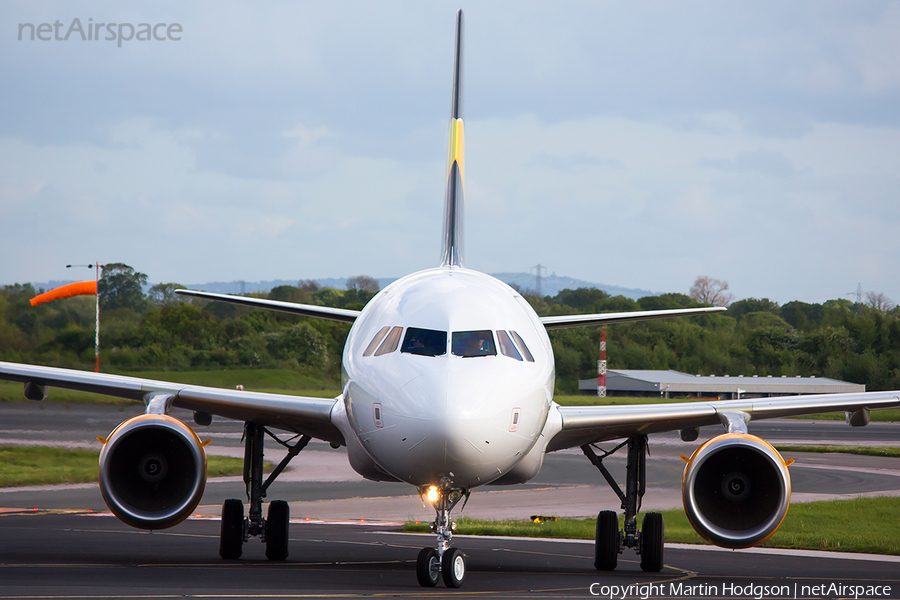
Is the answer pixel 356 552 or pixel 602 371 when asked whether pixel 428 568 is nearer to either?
pixel 356 552

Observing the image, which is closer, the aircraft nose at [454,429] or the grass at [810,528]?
the aircraft nose at [454,429]

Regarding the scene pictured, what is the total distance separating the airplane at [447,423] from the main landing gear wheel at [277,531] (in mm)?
25

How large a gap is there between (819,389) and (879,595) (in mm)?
66311

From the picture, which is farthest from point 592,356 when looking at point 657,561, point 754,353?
point 657,561

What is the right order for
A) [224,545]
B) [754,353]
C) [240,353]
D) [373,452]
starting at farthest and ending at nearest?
[754,353], [240,353], [224,545], [373,452]

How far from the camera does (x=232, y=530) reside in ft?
52.1

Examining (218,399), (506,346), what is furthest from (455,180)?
(506,346)

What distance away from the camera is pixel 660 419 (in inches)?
575

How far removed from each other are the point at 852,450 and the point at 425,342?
35366 mm

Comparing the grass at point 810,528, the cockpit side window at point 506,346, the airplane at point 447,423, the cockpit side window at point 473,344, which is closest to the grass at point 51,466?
the grass at point 810,528

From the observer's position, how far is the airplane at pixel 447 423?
34.6 feet

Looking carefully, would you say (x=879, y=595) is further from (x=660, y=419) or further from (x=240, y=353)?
(x=240, y=353)

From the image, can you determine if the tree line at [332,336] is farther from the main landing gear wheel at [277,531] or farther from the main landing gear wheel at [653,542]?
the main landing gear wheel at [653,542]

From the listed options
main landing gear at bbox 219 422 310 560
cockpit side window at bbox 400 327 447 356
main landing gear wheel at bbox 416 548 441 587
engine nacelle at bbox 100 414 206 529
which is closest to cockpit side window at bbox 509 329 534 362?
cockpit side window at bbox 400 327 447 356
